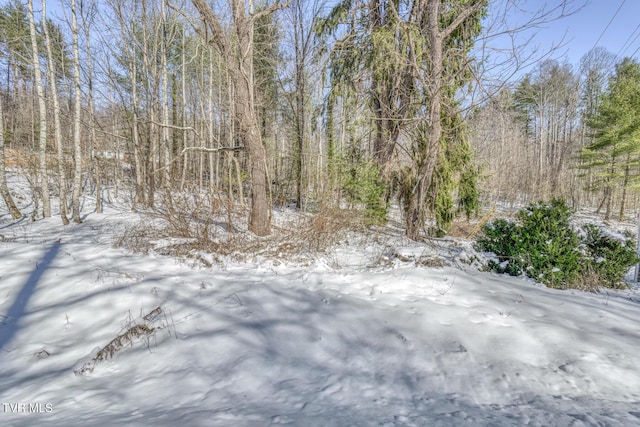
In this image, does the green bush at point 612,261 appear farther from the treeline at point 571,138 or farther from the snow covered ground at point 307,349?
the treeline at point 571,138

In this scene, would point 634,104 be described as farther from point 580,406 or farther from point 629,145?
point 580,406

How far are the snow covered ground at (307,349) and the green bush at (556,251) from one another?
387mm

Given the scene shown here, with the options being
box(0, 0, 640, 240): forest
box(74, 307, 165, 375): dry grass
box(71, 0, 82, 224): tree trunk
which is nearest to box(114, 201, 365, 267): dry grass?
box(0, 0, 640, 240): forest

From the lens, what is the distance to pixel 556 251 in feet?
13.9

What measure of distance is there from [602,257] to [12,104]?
29.6 meters

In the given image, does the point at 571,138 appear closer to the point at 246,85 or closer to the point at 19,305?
the point at 246,85

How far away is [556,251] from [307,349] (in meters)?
4.09

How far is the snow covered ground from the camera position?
1680 millimetres

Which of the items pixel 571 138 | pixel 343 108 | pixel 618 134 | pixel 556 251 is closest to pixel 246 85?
pixel 343 108

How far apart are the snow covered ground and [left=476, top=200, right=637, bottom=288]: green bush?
0.39m

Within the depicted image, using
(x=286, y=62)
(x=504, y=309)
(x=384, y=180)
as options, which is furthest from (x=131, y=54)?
(x=504, y=309)

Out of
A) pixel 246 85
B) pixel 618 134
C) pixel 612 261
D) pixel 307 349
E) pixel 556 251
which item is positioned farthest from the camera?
pixel 618 134

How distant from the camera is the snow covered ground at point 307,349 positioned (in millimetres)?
1680

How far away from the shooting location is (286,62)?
492 inches
